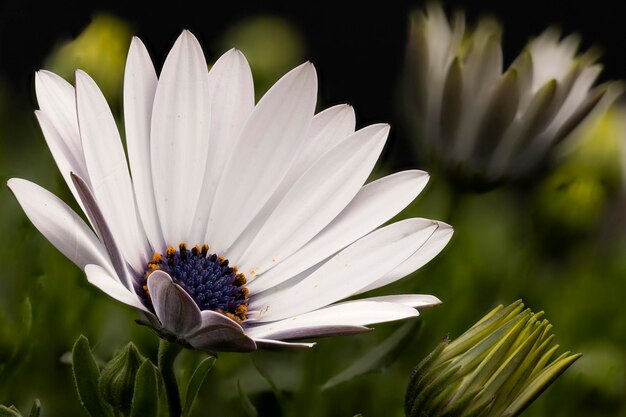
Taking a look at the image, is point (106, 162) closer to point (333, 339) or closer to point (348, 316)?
point (348, 316)

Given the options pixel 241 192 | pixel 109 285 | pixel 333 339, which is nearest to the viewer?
pixel 109 285

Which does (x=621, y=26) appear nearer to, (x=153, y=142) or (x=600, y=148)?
(x=600, y=148)

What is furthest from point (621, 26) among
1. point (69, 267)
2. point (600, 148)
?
point (69, 267)

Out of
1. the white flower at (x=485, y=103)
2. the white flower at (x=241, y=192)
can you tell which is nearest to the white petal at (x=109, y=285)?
the white flower at (x=241, y=192)

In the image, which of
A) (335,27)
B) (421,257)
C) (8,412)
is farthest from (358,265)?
(335,27)

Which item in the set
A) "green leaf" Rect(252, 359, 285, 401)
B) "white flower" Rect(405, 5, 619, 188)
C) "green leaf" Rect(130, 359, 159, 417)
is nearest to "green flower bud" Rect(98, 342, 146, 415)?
"green leaf" Rect(130, 359, 159, 417)

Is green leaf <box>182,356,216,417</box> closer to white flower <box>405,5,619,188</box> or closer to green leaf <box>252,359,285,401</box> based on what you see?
green leaf <box>252,359,285,401</box>
